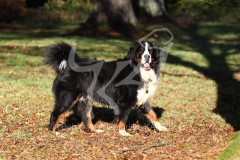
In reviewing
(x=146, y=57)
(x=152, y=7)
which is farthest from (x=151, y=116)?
(x=152, y=7)

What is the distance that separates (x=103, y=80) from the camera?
8.36 metres

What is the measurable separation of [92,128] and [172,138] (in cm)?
162

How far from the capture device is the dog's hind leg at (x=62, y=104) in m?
8.24

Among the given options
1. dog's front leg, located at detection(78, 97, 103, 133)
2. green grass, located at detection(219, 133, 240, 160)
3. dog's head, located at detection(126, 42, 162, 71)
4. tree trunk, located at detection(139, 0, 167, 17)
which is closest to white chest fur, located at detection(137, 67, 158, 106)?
dog's head, located at detection(126, 42, 162, 71)

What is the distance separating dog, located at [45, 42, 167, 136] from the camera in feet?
27.0

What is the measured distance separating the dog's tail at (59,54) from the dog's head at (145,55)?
3.91 ft

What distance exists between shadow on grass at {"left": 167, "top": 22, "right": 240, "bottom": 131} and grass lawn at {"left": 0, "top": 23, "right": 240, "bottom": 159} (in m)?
0.03

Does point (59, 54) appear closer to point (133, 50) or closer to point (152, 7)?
point (133, 50)

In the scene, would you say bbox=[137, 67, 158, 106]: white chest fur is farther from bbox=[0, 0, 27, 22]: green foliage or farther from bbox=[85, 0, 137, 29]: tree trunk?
bbox=[0, 0, 27, 22]: green foliage

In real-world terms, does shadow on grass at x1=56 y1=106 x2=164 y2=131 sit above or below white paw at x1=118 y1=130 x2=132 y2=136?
below

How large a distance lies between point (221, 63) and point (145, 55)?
10.9 m

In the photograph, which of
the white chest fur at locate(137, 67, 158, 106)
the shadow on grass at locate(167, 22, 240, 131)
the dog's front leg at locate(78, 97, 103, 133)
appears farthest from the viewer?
the shadow on grass at locate(167, 22, 240, 131)

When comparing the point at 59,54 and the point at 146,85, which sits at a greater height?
the point at 59,54

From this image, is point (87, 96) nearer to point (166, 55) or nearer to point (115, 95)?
point (115, 95)
